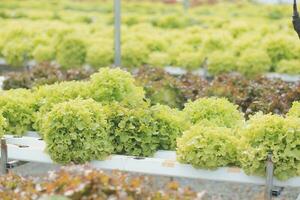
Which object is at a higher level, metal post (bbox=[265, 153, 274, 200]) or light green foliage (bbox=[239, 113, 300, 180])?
light green foliage (bbox=[239, 113, 300, 180])

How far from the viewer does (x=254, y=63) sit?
1067 cm

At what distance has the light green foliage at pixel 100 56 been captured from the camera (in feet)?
36.8

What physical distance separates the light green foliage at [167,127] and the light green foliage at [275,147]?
0.81 meters

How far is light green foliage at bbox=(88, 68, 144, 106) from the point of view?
637cm

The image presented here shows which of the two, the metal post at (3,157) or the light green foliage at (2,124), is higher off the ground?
the light green foliage at (2,124)

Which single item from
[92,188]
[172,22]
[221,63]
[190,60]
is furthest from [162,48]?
[92,188]

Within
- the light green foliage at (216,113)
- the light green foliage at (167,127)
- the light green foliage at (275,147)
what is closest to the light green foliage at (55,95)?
the light green foliage at (167,127)

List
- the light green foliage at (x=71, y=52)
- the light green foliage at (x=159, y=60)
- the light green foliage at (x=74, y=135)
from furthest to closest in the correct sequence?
the light green foliage at (x=71, y=52) → the light green foliage at (x=159, y=60) → the light green foliage at (x=74, y=135)

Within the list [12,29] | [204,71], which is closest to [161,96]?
[204,71]

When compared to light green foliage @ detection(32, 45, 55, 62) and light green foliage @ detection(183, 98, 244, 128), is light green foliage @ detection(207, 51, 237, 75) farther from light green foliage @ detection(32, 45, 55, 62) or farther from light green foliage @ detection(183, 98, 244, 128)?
light green foliage @ detection(183, 98, 244, 128)

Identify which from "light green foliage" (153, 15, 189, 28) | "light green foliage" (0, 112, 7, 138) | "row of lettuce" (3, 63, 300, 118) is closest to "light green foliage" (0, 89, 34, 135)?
"light green foliage" (0, 112, 7, 138)

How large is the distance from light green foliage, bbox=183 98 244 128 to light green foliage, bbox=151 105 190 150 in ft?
0.66

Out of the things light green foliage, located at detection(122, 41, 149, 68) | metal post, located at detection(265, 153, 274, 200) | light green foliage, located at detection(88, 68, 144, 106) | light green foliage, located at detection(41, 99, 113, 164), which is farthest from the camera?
light green foliage, located at detection(122, 41, 149, 68)

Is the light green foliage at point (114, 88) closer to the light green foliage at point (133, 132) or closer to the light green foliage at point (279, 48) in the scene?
the light green foliage at point (133, 132)
